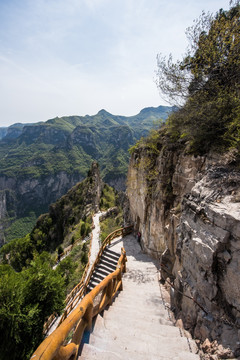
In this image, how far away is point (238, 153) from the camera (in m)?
5.59

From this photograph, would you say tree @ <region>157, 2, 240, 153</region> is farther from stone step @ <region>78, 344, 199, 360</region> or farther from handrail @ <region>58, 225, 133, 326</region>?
handrail @ <region>58, 225, 133, 326</region>

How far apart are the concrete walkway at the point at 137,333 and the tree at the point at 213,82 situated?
6.37 meters

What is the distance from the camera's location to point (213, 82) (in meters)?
7.43

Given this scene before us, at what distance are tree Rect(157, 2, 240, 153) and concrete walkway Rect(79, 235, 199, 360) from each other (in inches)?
251

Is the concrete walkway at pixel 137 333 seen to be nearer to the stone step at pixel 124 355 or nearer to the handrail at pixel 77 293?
the stone step at pixel 124 355

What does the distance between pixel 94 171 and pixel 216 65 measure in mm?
42892

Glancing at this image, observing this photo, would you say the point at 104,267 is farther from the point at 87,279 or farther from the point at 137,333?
Answer: the point at 137,333

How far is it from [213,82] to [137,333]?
9546 millimetres

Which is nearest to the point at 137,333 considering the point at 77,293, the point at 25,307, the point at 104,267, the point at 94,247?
the point at 25,307

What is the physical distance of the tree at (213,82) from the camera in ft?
22.1

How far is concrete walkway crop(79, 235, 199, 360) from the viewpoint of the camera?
3384 mm

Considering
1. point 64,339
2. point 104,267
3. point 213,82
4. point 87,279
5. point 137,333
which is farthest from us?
point 104,267

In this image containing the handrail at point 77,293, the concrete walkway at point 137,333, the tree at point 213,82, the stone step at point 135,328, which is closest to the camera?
the concrete walkway at point 137,333

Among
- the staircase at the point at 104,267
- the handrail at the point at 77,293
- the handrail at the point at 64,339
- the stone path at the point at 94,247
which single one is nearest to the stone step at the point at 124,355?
the handrail at the point at 64,339
